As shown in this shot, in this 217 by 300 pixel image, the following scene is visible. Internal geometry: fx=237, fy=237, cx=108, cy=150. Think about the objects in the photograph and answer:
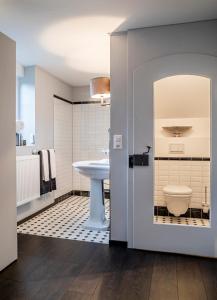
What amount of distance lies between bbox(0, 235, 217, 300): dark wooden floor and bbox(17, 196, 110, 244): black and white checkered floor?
0.24 metres

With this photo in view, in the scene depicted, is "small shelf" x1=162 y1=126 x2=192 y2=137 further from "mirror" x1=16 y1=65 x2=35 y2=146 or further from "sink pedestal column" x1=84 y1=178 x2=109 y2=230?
"mirror" x1=16 y1=65 x2=35 y2=146

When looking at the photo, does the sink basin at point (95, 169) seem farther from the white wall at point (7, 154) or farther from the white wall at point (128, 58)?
the white wall at point (7, 154)

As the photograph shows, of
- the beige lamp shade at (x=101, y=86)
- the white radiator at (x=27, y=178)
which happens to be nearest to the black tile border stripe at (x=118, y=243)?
the white radiator at (x=27, y=178)

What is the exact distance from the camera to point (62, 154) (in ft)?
14.9

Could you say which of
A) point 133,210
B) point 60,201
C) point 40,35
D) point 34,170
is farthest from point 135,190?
point 60,201

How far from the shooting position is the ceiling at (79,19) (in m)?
2.01

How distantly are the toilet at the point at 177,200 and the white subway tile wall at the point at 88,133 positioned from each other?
1.85m

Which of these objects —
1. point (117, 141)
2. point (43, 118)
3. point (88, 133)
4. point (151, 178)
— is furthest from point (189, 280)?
point (88, 133)

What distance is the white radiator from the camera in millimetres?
3088

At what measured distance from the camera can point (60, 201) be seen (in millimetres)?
4422

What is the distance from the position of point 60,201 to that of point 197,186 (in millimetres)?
2483

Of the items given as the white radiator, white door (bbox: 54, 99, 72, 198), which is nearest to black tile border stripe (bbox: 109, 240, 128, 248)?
the white radiator

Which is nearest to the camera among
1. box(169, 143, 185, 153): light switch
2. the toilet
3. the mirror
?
the toilet

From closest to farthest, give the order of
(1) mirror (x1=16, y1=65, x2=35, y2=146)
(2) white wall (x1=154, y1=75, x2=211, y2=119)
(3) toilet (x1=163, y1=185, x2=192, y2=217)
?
1. (2) white wall (x1=154, y1=75, x2=211, y2=119)
2. (3) toilet (x1=163, y1=185, x2=192, y2=217)
3. (1) mirror (x1=16, y1=65, x2=35, y2=146)
